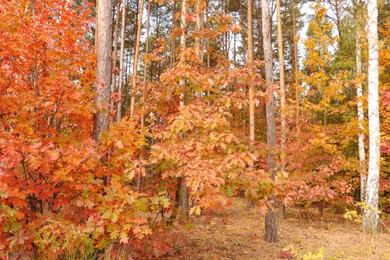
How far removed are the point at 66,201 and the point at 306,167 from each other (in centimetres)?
877

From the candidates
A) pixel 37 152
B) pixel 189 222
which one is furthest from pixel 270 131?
pixel 37 152

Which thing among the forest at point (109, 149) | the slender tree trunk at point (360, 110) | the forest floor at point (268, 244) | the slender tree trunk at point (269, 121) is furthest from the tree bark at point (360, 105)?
the slender tree trunk at point (269, 121)

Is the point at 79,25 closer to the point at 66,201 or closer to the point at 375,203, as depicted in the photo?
the point at 66,201

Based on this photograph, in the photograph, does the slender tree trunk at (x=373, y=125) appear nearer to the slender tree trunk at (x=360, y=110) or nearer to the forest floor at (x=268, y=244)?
the forest floor at (x=268, y=244)

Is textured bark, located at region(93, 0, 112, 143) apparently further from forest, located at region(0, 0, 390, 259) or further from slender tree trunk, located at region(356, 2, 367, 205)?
slender tree trunk, located at region(356, 2, 367, 205)

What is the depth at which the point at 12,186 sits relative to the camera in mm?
3916

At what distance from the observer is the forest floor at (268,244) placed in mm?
6465

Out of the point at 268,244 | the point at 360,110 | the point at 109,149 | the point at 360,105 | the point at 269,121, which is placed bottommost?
the point at 268,244

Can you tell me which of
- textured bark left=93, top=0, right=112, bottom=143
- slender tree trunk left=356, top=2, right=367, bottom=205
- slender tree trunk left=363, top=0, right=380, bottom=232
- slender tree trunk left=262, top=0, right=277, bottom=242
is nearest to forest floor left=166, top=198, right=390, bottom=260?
slender tree trunk left=262, top=0, right=277, bottom=242

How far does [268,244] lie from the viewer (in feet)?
25.0

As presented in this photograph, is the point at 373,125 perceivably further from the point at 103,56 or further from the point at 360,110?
the point at 103,56

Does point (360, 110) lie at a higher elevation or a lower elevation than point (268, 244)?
higher

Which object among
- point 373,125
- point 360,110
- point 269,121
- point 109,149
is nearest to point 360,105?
point 360,110

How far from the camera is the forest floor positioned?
646 cm
